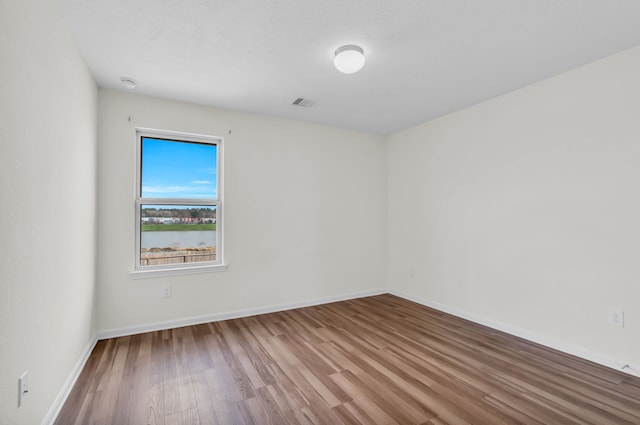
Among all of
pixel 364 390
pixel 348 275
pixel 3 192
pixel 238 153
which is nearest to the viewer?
pixel 3 192

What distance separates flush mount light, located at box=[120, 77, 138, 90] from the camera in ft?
8.86

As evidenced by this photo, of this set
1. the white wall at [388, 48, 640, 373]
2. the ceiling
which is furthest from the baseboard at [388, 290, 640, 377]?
the ceiling

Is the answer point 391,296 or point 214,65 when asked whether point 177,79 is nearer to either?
point 214,65

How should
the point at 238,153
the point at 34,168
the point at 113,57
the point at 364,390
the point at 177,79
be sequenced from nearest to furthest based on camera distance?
the point at 34,168 → the point at 364,390 → the point at 113,57 → the point at 177,79 → the point at 238,153

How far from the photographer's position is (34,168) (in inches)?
59.3

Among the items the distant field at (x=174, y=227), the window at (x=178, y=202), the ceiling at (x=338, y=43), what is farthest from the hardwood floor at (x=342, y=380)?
the ceiling at (x=338, y=43)

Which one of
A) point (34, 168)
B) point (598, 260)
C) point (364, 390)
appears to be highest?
point (34, 168)

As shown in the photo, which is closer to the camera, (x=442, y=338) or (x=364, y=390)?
(x=364, y=390)

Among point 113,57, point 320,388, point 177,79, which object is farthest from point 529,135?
point 113,57

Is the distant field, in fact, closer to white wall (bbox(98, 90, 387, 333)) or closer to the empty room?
the empty room

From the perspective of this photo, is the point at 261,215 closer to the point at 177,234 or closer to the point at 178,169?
the point at 177,234

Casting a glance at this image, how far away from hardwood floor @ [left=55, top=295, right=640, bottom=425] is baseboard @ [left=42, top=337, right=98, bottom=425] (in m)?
0.04

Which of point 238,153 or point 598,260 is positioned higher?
point 238,153

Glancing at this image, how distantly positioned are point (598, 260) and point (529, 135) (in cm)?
124
